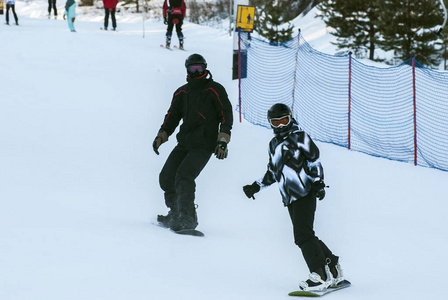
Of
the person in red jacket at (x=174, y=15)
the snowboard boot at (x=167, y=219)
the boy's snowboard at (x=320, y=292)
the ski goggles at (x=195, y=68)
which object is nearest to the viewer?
the boy's snowboard at (x=320, y=292)

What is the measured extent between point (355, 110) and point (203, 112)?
374 inches

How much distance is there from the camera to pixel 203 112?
673 centimetres

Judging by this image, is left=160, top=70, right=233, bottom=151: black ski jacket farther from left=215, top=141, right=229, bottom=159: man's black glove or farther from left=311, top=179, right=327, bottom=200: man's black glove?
left=311, top=179, right=327, bottom=200: man's black glove

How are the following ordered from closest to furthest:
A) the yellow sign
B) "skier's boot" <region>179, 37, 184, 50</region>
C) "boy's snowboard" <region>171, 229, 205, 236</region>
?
"boy's snowboard" <region>171, 229, 205, 236</region>
the yellow sign
"skier's boot" <region>179, 37, 184, 50</region>

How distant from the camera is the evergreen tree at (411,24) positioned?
22.3 meters

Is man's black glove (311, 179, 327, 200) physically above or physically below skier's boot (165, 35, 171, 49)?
above

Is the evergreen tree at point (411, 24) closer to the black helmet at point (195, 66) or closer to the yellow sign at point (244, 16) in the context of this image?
the yellow sign at point (244, 16)

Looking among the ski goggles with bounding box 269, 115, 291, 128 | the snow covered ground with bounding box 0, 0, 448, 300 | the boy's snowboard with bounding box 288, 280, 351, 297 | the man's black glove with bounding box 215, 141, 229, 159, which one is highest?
the ski goggles with bounding box 269, 115, 291, 128

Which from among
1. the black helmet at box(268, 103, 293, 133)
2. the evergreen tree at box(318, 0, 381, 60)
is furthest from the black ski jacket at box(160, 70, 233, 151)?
the evergreen tree at box(318, 0, 381, 60)

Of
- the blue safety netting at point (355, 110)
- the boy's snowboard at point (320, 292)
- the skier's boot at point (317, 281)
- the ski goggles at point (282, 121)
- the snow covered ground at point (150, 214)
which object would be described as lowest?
the blue safety netting at point (355, 110)

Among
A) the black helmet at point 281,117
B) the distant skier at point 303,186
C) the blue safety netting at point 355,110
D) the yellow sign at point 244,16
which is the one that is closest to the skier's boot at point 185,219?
the distant skier at point 303,186

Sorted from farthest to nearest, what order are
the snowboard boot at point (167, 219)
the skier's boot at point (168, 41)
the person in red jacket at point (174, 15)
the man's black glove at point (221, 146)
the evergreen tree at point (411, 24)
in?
the evergreen tree at point (411, 24) → the skier's boot at point (168, 41) → the person in red jacket at point (174, 15) → the snowboard boot at point (167, 219) → the man's black glove at point (221, 146)

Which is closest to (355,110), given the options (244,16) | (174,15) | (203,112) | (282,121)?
(244,16)

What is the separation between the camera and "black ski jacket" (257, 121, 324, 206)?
207 inches
